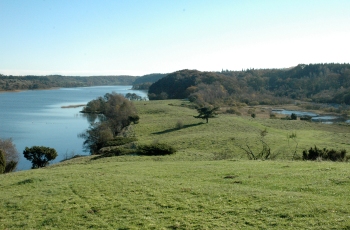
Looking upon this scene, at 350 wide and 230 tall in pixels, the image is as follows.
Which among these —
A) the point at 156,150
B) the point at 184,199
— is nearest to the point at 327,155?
the point at 156,150

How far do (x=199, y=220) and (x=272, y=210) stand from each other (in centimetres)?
248

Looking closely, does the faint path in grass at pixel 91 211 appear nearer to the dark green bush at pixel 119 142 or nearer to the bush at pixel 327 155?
the bush at pixel 327 155

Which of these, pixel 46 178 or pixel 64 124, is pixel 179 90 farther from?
pixel 46 178

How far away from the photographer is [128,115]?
232 ft

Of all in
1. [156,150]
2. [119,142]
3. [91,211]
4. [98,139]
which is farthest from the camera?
[98,139]

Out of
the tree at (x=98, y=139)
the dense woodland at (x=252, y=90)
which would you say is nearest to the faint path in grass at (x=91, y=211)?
the tree at (x=98, y=139)

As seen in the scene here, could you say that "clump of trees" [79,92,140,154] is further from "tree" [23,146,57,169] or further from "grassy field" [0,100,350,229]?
"grassy field" [0,100,350,229]

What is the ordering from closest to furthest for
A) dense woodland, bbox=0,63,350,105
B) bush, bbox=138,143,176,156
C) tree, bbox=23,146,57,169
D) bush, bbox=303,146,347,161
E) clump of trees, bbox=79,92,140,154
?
bush, bbox=303,146,347,161 → bush, bbox=138,143,176,156 → tree, bbox=23,146,57,169 → clump of trees, bbox=79,92,140,154 → dense woodland, bbox=0,63,350,105

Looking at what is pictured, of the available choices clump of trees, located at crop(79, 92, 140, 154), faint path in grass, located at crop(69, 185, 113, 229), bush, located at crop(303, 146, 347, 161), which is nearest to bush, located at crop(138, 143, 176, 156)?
bush, located at crop(303, 146, 347, 161)

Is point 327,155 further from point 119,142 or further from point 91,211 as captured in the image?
point 119,142

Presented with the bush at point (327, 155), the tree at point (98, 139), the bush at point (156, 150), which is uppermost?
the bush at point (327, 155)

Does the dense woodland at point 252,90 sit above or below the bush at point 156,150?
above

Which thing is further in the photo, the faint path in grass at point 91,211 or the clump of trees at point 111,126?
the clump of trees at point 111,126

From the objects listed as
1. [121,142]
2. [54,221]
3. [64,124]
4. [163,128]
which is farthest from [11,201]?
[64,124]
